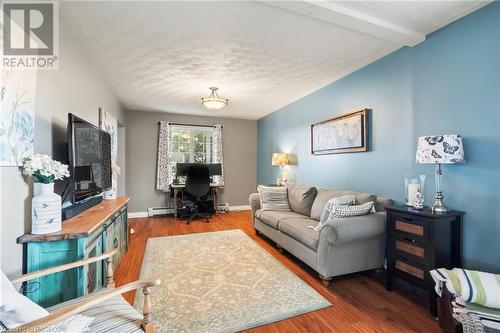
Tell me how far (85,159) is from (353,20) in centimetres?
260

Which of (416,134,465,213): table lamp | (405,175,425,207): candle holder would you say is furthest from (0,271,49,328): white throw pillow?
(405,175,425,207): candle holder

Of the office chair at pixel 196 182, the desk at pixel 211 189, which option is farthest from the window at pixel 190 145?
the office chair at pixel 196 182

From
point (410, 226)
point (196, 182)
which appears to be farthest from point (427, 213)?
point (196, 182)

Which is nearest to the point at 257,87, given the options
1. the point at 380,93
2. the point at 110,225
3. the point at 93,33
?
the point at 380,93

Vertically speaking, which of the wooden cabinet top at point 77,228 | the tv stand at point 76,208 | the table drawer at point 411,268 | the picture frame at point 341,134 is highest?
the picture frame at point 341,134

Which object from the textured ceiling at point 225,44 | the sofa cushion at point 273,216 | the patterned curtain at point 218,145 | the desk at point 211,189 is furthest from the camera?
the patterned curtain at point 218,145

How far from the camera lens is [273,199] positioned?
12.5 feet

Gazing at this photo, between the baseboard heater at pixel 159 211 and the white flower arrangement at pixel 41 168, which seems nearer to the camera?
the white flower arrangement at pixel 41 168

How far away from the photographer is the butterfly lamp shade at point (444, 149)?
6.21 feet

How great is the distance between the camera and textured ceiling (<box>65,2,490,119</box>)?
6.44ft

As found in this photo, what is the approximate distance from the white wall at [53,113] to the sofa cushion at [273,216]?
2469mm

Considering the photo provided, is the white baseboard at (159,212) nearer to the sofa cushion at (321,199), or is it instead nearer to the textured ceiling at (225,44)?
the textured ceiling at (225,44)

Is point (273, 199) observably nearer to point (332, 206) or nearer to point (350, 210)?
point (332, 206)

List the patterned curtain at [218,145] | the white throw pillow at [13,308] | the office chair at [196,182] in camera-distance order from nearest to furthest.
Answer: the white throw pillow at [13,308] → the office chair at [196,182] → the patterned curtain at [218,145]
